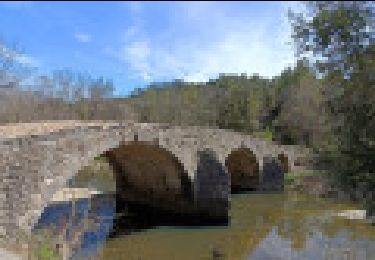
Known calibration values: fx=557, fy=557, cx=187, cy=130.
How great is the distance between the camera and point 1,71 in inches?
946

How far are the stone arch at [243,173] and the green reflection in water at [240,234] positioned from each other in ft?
22.6

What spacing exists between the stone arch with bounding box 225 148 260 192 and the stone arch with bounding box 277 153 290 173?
290 cm

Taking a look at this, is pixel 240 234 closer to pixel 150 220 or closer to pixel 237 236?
pixel 237 236

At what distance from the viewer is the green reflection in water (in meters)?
17.6

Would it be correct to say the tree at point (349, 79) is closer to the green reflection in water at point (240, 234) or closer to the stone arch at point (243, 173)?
the green reflection in water at point (240, 234)

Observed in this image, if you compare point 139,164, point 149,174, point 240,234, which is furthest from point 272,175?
point 240,234

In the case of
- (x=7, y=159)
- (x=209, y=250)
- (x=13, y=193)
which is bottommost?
(x=209, y=250)

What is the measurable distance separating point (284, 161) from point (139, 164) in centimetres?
1706

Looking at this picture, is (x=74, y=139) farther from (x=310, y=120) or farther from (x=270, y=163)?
(x=310, y=120)

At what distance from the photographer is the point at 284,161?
39531mm

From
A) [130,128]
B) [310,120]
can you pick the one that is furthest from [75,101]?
[130,128]

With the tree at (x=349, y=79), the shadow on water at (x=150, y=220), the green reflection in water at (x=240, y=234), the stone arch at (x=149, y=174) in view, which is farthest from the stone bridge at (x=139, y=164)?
the tree at (x=349, y=79)

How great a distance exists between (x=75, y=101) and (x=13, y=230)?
2817 cm

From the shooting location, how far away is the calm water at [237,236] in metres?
17.3
